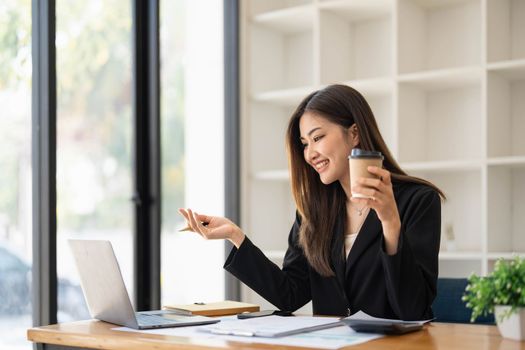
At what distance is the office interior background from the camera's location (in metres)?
2.99

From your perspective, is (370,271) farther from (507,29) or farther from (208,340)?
(507,29)

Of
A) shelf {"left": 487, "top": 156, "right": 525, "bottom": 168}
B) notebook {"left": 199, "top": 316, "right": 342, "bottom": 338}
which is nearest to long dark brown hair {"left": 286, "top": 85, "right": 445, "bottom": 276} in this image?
notebook {"left": 199, "top": 316, "right": 342, "bottom": 338}

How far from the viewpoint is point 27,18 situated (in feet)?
9.87

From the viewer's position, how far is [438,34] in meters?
3.66

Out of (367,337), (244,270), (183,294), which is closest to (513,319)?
(367,337)

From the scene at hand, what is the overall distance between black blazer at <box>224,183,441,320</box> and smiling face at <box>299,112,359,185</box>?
0.17m

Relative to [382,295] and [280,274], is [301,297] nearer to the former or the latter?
[280,274]

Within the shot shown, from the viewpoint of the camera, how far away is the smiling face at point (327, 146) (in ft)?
7.86

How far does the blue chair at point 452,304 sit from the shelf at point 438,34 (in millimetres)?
1401

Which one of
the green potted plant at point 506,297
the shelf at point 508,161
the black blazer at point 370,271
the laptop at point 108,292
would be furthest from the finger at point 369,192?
the shelf at point 508,161

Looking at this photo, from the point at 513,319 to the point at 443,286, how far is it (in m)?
0.80

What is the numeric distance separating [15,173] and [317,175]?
3.90ft

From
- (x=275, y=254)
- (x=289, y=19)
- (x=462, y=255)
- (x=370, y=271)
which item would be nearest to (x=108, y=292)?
(x=370, y=271)

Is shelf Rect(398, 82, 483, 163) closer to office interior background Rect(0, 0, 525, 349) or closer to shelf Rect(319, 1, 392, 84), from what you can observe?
office interior background Rect(0, 0, 525, 349)
